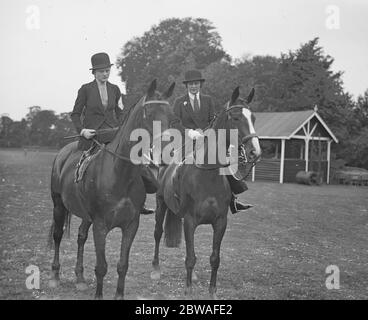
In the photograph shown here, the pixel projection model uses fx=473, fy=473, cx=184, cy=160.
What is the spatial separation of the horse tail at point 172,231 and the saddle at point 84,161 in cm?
231

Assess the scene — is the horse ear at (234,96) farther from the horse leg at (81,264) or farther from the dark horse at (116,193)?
the horse leg at (81,264)

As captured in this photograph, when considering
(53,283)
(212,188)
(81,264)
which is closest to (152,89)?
(212,188)

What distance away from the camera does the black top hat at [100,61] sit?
6902 millimetres

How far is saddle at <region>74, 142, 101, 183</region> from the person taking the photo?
671 cm

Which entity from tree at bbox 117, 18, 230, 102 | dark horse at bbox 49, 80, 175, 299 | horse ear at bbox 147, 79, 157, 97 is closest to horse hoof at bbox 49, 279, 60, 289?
dark horse at bbox 49, 80, 175, 299

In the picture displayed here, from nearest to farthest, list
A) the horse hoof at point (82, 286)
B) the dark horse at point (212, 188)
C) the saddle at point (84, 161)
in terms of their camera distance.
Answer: the dark horse at point (212, 188)
the saddle at point (84, 161)
the horse hoof at point (82, 286)

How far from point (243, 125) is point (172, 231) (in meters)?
3.01

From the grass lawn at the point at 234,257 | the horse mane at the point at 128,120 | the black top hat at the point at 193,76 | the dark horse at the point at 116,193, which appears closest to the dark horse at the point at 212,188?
the grass lawn at the point at 234,257

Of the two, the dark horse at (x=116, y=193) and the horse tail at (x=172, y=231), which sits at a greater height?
the dark horse at (x=116, y=193)

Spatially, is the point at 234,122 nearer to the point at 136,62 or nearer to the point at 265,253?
the point at 265,253

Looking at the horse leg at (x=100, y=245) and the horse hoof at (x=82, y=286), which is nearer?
the horse leg at (x=100, y=245)

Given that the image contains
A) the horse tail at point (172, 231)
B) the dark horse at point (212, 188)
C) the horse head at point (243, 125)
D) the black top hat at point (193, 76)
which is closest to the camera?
the horse head at point (243, 125)

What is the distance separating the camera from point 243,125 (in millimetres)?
6566
